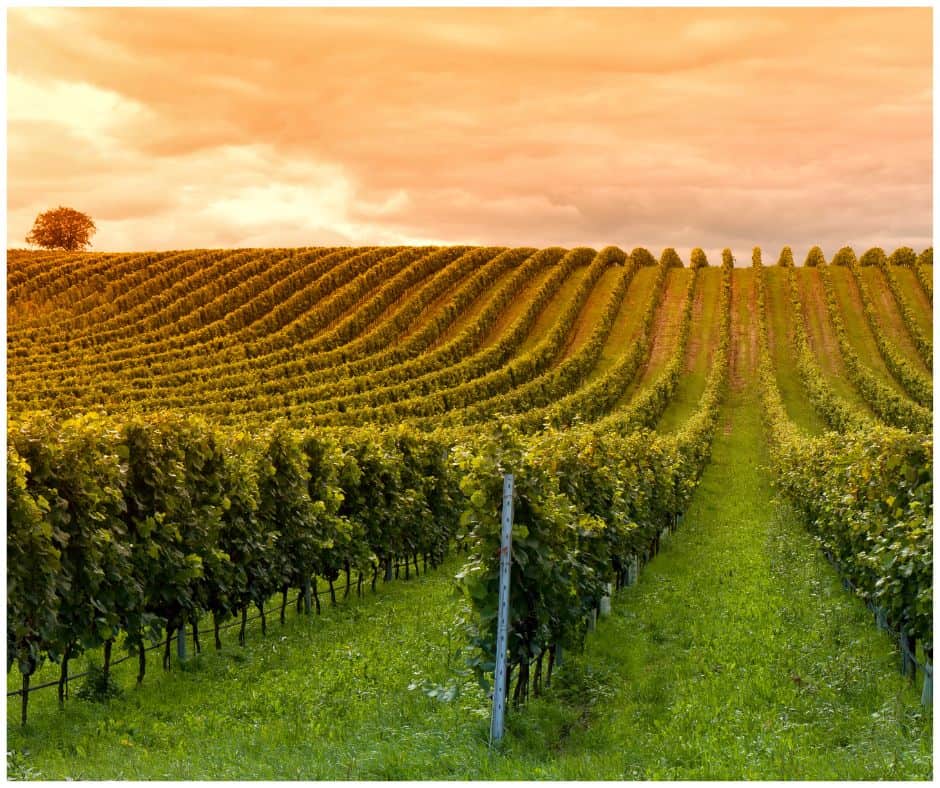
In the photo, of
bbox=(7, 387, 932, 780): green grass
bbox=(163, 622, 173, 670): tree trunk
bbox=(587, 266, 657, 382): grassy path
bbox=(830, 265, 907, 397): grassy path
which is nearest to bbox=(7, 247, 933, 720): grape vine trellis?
bbox=(163, 622, 173, 670): tree trunk

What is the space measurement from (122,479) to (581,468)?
7.80 m

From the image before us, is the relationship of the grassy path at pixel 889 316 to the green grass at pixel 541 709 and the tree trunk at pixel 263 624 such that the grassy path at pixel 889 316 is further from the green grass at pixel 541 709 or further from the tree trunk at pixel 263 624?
the tree trunk at pixel 263 624

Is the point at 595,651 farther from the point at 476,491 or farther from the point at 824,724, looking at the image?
the point at 476,491

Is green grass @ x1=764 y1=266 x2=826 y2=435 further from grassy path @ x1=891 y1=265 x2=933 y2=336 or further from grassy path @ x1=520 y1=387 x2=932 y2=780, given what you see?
grassy path @ x1=520 y1=387 x2=932 y2=780

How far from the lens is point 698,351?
83.6 meters

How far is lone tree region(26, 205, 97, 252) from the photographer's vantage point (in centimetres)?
14038

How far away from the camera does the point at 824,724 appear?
34.9 ft

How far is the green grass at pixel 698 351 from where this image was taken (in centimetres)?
6731

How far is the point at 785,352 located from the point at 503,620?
78.6 m

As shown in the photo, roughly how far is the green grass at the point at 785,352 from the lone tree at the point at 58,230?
347 feet

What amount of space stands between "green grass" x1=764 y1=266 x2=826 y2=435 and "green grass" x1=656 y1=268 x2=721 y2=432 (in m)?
5.71

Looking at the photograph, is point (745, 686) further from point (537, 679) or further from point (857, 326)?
point (857, 326)

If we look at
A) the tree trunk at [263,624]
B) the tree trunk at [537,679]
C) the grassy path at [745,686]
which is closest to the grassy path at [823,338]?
the grassy path at [745,686]

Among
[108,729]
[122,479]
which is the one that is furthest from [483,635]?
[122,479]
